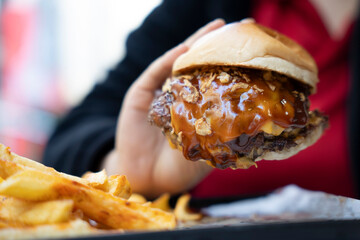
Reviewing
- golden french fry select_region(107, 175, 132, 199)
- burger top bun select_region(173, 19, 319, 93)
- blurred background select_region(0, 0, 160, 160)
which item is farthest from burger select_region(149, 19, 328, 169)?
blurred background select_region(0, 0, 160, 160)

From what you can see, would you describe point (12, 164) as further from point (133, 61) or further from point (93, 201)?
point (133, 61)

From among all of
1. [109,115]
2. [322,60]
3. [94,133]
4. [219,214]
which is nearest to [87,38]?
[109,115]

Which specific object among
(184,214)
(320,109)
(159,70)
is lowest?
(184,214)

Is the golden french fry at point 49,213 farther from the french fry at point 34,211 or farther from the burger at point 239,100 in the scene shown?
the burger at point 239,100

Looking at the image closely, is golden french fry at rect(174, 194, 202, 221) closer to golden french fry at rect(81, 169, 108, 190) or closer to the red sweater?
golden french fry at rect(81, 169, 108, 190)

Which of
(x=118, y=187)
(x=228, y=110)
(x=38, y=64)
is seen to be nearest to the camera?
(x=118, y=187)

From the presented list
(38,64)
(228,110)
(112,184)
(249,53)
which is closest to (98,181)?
(112,184)
